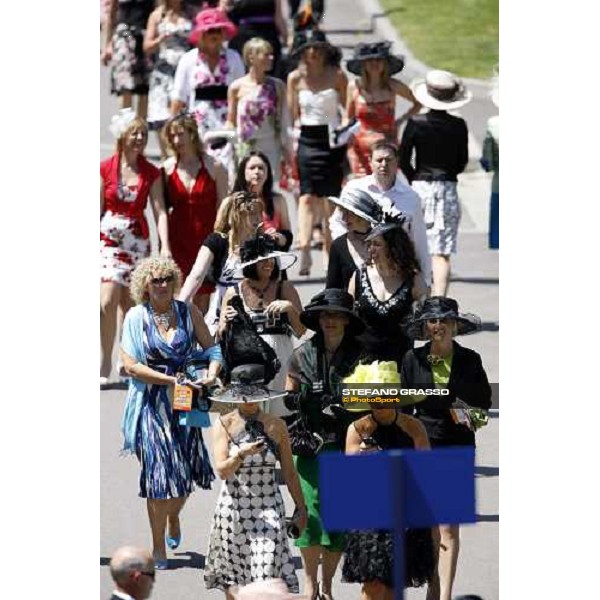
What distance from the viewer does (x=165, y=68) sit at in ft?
59.1

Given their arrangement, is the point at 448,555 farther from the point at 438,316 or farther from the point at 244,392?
the point at 244,392

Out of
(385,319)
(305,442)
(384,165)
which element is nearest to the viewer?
(305,442)

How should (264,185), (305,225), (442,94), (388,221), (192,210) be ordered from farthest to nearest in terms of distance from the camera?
(305,225) → (442,94) → (192,210) → (264,185) → (388,221)

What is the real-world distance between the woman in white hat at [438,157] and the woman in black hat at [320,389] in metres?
3.86

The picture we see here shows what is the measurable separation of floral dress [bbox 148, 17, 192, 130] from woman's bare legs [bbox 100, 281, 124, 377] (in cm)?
378

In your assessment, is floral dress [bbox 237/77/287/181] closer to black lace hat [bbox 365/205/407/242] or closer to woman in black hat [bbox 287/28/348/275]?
woman in black hat [bbox 287/28/348/275]

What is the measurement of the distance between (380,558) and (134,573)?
1.78 metres

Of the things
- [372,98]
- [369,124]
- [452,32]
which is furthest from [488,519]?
[452,32]

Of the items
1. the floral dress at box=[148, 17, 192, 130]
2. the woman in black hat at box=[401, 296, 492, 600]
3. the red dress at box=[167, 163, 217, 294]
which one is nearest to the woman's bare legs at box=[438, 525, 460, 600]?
the woman in black hat at box=[401, 296, 492, 600]
